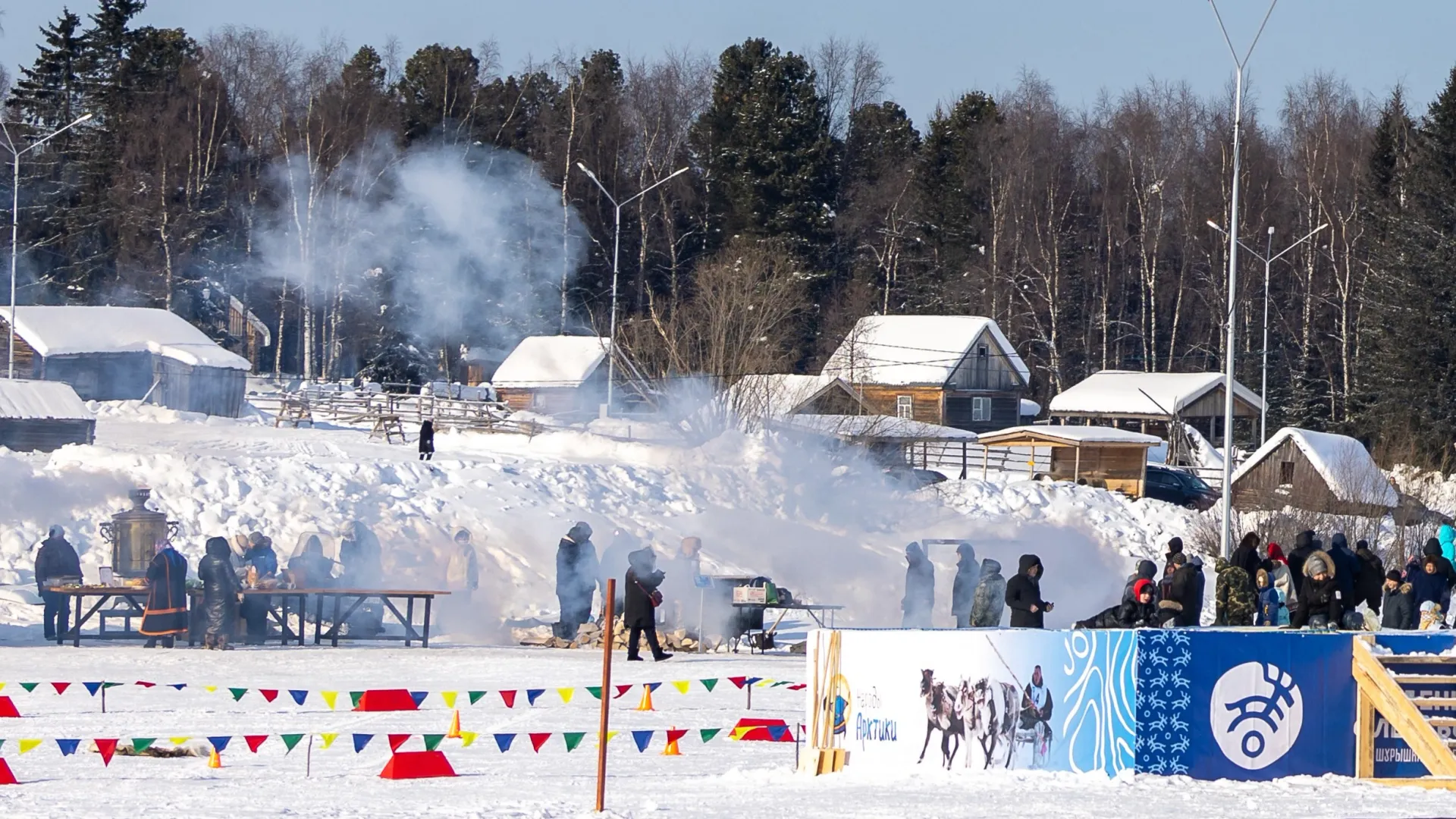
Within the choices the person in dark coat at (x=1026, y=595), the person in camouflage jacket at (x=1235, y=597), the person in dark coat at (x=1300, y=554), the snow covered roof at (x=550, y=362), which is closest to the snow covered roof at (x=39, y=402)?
the snow covered roof at (x=550, y=362)

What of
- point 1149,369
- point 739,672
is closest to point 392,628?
point 739,672

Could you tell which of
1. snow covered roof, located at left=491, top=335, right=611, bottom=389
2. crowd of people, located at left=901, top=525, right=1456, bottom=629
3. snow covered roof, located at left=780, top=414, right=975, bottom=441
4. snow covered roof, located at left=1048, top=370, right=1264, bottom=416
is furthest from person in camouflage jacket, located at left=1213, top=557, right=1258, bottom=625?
snow covered roof, located at left=1048, top=370, right=1264, bottom=416

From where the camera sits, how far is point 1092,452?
52.4m

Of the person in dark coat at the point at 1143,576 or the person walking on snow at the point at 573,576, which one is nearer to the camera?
the person in dark coat at the point at 1143,576

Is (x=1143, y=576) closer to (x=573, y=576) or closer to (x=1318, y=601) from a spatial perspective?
(x=1318, y=601)

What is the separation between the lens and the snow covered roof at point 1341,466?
38.3 meters

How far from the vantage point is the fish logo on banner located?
11039 mm

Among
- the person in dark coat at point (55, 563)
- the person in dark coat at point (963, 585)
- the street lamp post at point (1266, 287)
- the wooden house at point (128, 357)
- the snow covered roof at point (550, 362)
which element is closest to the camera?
the person in dark coat at point (55, 563)

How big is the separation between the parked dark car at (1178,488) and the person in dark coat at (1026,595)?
111ft

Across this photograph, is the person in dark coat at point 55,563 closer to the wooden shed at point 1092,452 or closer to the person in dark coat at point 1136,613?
the person in dark coat at point 1136,613

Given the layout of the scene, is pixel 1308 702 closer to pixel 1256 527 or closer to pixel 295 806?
pixel 295 806

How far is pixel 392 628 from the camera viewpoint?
2295cm

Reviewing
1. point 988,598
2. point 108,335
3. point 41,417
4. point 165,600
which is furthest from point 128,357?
point 988,598

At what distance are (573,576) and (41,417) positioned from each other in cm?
1757
